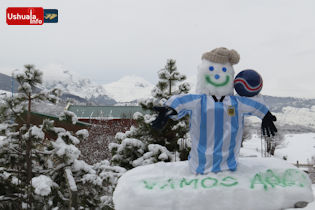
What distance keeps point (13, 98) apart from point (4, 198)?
1885 millimetres

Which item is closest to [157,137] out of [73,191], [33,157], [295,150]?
[33,157]

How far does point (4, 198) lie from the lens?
5961 millimetres

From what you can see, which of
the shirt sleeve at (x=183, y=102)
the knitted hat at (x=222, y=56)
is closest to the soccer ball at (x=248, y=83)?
the knitted hat at (x=222, y=56)

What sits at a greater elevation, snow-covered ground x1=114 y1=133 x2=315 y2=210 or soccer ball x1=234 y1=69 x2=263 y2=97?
soccer ball x1=234 y1=69 x2=263 y2=97

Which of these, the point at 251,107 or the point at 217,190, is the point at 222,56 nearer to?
the point at 251,107

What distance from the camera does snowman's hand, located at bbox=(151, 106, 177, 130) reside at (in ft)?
15.2

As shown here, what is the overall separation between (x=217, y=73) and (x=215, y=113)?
2.00 ft

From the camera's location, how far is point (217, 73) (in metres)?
4.79

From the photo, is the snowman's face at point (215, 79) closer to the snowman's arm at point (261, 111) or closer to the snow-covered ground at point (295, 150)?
the snowman's arm at point (261, 111)

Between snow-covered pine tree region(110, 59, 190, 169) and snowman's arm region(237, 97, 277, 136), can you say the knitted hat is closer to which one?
snowman's arm region(237, 97, 277, 136)

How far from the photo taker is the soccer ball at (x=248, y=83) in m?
4.83

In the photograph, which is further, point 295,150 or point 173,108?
point 295,150

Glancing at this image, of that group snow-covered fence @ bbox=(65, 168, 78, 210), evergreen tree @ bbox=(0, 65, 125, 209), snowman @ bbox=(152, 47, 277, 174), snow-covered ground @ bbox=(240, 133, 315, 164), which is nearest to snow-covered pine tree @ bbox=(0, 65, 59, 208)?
evergreen tree @ bbox=(0, 65, 125, 209)

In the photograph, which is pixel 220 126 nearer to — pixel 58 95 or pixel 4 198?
pixel 58 95
